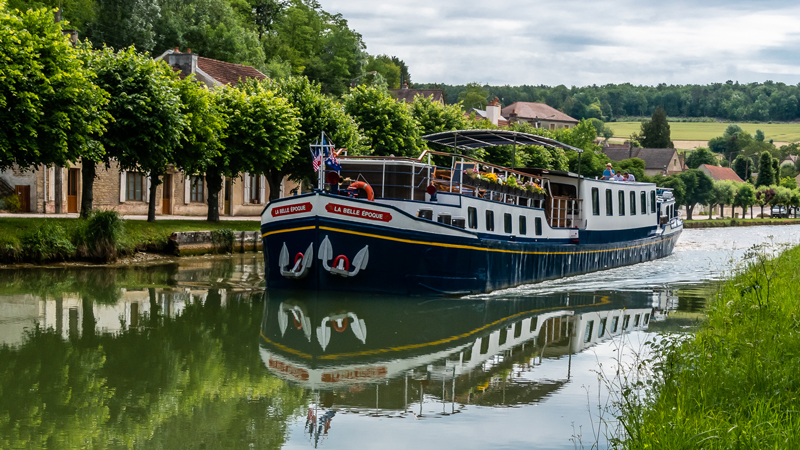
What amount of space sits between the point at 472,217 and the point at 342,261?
392 cm

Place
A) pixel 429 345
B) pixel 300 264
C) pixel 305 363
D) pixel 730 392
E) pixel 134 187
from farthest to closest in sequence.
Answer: pixel 134 187 < pixel 300 264 < pixel 429 345 < pixel 305 363 < pixel 730 392

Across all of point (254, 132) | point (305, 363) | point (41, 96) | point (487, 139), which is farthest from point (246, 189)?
point (305, 363)

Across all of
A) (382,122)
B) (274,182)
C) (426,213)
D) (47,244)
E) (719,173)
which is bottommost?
(47,244)

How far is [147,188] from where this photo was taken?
42.8 metres

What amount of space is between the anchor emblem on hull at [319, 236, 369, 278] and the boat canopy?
18.9 feet

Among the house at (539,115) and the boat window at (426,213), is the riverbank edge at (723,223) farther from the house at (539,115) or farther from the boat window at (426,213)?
the house at (539,115)

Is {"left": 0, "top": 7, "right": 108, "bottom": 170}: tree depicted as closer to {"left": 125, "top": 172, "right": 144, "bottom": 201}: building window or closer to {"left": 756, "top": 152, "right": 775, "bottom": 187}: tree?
{"left": 125, "top": 172, "right": 144, "bottom": 201}: building window

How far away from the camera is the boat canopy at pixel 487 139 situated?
2298cm

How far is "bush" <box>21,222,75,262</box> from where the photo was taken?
921 inches

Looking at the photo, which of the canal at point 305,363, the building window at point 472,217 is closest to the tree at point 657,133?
the canal at point 305,363

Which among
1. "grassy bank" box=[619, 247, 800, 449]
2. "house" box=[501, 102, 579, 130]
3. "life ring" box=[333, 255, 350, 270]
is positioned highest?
"house" box=[501, 102, 579, 130]

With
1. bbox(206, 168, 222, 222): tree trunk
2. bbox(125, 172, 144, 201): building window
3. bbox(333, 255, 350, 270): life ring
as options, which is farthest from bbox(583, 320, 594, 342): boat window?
bbox(125, 172, 144, 201): building window

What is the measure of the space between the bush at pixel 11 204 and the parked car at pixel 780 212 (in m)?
107

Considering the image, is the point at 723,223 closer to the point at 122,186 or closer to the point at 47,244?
the point at 122,186
